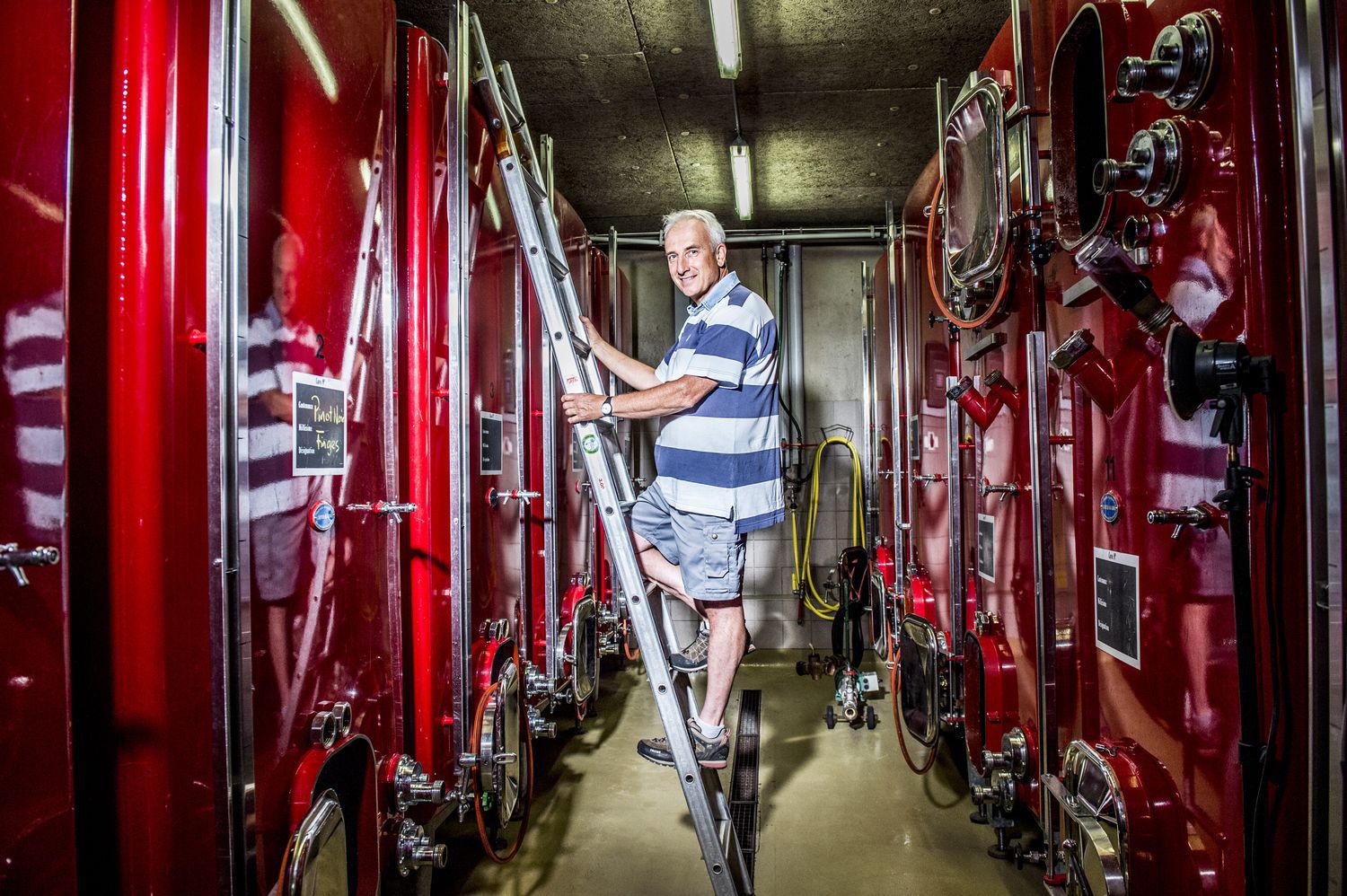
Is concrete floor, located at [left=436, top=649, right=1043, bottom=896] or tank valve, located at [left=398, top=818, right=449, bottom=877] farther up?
tank valve, located at [left=398, top=818, right=449, bottom=877]

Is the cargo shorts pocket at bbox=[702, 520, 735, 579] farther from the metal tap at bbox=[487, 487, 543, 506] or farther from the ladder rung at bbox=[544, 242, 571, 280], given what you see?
the ladder rung at bbox=[544, 242, 571, 280]

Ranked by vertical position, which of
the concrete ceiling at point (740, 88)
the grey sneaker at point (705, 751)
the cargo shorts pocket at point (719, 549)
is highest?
the concrete ceiling at point (740, 88)

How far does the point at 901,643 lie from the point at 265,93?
3.02 m

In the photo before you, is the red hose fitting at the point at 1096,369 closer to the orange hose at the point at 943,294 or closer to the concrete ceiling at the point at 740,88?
the orange hose at the point at 943,294

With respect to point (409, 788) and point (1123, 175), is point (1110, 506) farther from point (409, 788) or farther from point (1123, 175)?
point (409, 788)

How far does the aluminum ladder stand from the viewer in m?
2.12

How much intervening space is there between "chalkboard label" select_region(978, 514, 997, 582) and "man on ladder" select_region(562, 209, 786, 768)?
750 millimetres

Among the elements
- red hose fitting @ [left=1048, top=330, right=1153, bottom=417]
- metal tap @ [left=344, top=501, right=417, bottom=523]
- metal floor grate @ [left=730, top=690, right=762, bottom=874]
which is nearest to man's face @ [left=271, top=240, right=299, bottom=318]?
metal tap @ [left=344, top=501, right=417, bottom=523]

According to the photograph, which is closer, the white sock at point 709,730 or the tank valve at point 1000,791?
the tank valve at point 1000,791

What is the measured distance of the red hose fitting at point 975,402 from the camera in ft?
8.34

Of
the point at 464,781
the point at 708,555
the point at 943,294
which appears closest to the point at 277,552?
the point at 464,781

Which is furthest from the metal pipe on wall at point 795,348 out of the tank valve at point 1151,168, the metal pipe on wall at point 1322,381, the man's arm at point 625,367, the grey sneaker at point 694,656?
the metal pipe on wall at point 1322,381

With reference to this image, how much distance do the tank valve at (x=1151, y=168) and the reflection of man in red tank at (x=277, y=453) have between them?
66.0 inches

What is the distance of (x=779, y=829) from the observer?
9.93 ft
